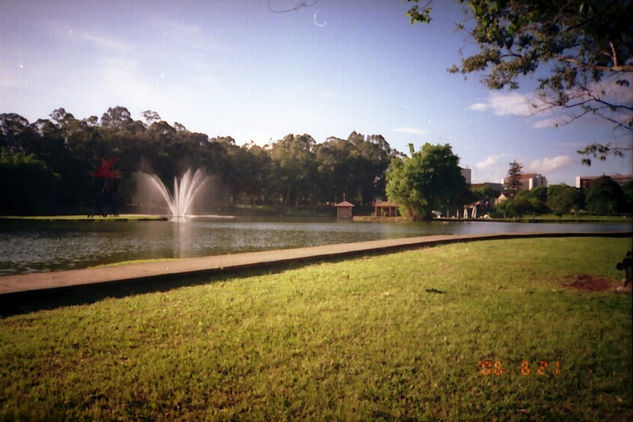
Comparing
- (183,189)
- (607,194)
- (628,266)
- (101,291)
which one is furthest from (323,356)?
(183,189)

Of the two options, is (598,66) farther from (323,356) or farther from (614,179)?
(323,356)

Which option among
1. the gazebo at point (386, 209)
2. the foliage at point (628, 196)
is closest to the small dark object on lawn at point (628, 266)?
the foliage at point (628, 196)

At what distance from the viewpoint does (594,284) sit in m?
7.47

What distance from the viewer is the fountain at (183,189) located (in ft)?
216

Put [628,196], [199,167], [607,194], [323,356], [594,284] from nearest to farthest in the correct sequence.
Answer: [323,356] < [628,196] < [607,194] < [594,284] < [199,167]

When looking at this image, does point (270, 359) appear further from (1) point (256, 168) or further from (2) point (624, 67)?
(1) point (256, 168)

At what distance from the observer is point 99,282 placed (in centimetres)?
651

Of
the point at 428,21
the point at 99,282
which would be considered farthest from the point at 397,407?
the point at 428,21

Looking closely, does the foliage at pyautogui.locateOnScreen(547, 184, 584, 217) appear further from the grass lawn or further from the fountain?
the fountain

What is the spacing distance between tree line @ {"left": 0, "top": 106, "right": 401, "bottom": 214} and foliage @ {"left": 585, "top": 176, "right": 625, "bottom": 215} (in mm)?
53815

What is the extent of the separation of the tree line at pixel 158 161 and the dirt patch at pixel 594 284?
53598mm
